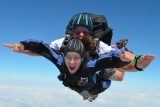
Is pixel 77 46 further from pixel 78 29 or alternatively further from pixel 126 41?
pixel 126 41

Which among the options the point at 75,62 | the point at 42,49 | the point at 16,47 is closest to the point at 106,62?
the point at 75,62

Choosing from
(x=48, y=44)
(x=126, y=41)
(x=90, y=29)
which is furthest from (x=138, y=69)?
(x=48, y=44)

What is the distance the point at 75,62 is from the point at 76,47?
0.30 metres

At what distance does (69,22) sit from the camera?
7.11 m

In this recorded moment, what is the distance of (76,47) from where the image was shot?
19.1 ft

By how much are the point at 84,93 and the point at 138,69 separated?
170 cm

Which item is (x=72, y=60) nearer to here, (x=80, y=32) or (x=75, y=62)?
(x=75, y=62)

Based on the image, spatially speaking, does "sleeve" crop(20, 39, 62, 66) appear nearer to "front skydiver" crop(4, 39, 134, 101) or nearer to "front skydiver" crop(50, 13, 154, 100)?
"front skydiver" crop(4, 39, 134, 101)

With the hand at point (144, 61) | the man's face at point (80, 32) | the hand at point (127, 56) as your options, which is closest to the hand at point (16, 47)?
the man's face at point (80, 32)

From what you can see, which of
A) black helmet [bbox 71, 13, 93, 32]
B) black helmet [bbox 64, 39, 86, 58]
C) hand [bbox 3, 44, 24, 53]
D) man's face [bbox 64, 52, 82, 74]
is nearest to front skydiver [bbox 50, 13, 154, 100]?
black helmet [bbox 71, 13, 93, 32]

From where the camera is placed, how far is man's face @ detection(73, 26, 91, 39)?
242 inches

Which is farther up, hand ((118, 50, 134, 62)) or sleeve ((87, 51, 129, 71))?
sleeve ((87, 51, 129, 71))

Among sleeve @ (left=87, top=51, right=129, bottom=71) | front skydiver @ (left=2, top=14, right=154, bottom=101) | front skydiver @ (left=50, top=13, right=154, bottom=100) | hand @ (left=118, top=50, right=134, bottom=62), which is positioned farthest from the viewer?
front skydiver @ (left=50, top=13, right=154, bottom=100)

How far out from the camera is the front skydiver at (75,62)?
5.82 meters
